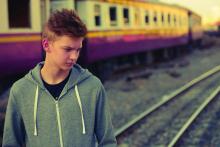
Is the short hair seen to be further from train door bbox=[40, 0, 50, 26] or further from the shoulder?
train door bbox=[40, 0, 50, 26]

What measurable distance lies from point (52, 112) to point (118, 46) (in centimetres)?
1454

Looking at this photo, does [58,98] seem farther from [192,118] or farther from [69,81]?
[192,118]

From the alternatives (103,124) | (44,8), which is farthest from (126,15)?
(103,124)

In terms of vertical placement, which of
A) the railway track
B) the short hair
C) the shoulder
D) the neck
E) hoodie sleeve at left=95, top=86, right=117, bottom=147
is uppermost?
the short hair

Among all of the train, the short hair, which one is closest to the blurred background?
the train

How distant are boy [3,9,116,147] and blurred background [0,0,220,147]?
4067 millimetres

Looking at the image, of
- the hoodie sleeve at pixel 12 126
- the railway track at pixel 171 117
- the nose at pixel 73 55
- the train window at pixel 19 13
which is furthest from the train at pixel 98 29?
the nose at pixel 73 55

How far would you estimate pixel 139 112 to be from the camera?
35.5 ft

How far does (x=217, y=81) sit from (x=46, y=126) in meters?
14.6

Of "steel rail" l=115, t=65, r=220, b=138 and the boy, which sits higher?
the boy

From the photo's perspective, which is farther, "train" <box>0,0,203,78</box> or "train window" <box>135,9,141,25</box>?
"train window" <box>135,9,141,25</box>

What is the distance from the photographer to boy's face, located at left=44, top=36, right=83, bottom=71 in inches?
96.6

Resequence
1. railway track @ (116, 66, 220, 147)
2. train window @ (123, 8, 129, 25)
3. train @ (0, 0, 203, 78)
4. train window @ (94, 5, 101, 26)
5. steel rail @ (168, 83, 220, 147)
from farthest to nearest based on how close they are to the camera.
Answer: train window @ (123, 8, 129, 25)
train window @ (94, 5, 101, 26)
train @ (0, 0, 203, 78)
railway track @ (116, 66, 220, 147)
steel rail @ (168, 83, 220, 147)

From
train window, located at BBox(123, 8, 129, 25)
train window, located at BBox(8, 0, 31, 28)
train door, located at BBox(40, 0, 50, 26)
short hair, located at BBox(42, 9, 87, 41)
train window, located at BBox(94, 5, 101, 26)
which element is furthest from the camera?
train window, located at BBox(123, 8, 129, 25)
